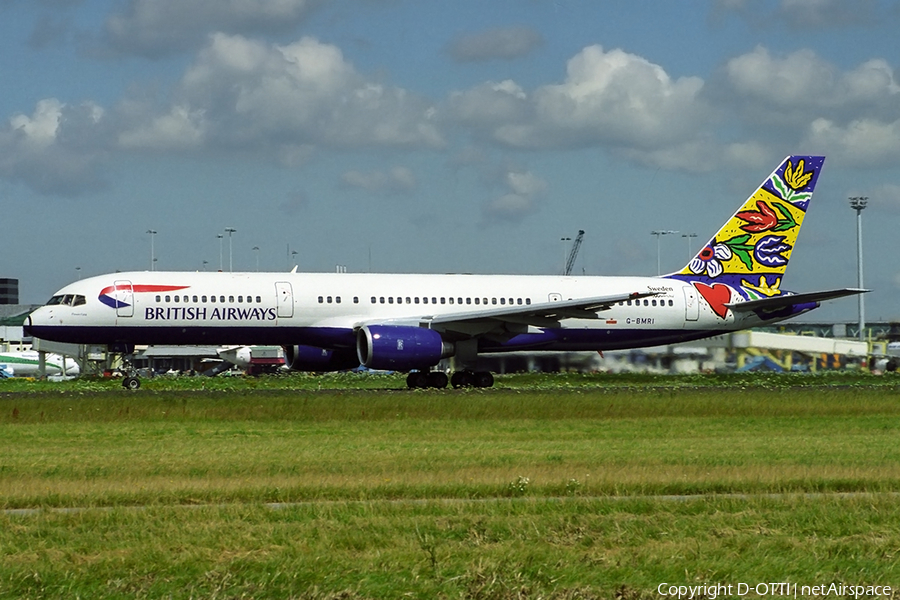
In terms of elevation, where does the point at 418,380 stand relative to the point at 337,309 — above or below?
below

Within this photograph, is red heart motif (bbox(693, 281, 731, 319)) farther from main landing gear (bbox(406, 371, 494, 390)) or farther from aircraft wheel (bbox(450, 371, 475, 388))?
aircraft wheel (bbox(450, 371, 475, 388))

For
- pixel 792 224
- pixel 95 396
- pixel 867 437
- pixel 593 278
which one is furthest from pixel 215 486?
pixel 792 224

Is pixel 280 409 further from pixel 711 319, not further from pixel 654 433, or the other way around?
pixel 711 319

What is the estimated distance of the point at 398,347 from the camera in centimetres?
4022

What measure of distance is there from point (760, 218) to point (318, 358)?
19320mm

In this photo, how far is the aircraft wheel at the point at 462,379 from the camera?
1735 inches

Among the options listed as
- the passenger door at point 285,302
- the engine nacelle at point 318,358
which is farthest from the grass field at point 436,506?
the engine nacelle at point 318,358

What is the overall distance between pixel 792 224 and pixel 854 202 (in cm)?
4305

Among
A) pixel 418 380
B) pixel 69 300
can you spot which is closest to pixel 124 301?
pixel 69 300

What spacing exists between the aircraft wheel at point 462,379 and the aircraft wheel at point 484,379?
0.58 feet

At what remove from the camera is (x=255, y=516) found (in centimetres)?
1373

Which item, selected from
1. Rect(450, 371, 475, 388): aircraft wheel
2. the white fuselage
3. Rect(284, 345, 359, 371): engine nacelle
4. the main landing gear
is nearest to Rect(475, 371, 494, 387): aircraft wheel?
the main landing gear

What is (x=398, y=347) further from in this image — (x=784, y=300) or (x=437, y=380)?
(x=784, y=300)

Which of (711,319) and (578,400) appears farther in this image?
(711,319)
